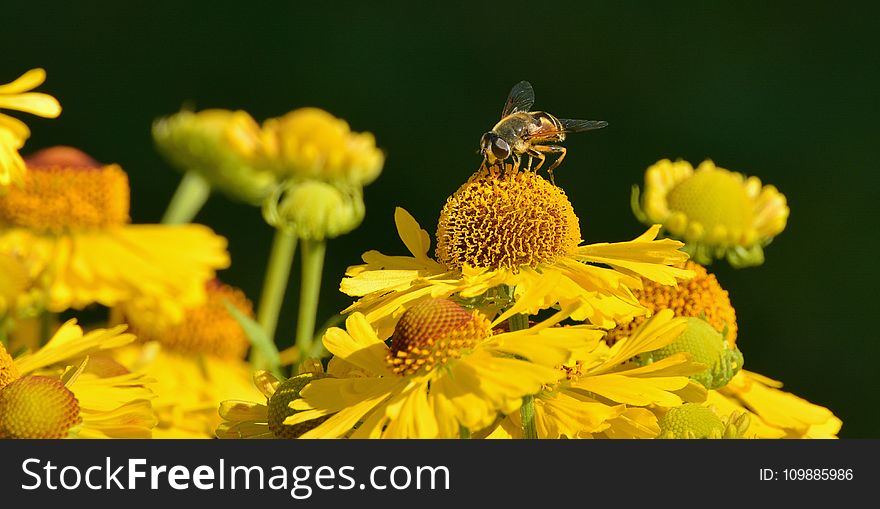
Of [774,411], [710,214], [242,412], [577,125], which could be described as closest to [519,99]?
[577,125]

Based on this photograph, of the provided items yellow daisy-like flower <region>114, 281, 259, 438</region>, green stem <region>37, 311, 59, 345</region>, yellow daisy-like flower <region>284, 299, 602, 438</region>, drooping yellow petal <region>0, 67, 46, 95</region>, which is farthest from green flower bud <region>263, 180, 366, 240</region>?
yellow daisy-like flower <region>284, 299, 602, 438</region>

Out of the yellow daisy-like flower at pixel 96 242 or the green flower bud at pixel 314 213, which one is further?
the yellow daisy-like flower at pixel 96 242

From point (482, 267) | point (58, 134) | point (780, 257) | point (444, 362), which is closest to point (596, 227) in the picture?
point (780, 257)

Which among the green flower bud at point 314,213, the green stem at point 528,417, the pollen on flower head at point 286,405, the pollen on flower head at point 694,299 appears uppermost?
the green flower bud at point 314,213

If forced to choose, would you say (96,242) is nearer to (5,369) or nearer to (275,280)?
(275,280)

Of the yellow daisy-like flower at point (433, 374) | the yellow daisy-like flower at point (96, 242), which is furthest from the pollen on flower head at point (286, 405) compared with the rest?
the yellow daisy-like flower at point (96, 242)

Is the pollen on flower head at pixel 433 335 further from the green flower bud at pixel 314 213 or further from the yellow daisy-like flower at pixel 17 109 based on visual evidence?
the green flower bud at pixel 314 213
